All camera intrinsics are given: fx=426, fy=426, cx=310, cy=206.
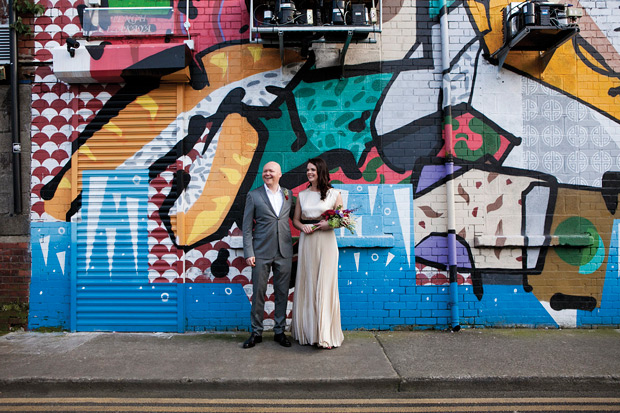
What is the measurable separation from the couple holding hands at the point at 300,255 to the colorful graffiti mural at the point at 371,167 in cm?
62

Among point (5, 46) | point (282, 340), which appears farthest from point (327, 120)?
point (5, 46)

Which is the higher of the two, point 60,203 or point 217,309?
point 60,203

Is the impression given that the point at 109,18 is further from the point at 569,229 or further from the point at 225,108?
the point at 569,229

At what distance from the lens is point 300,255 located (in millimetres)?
5090

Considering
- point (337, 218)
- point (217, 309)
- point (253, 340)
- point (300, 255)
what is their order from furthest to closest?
point (217, 309) → point (300, 255) → point (253, 340) → point (337, 218)

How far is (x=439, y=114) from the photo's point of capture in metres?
5.76


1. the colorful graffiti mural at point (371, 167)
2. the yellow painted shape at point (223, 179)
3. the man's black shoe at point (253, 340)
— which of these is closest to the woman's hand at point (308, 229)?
the colorful graffiti mural at point (371, 167)

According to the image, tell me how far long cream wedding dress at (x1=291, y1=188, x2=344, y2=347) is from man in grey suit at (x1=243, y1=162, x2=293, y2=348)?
0.56 feet

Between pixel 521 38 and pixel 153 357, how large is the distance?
5.74 metres

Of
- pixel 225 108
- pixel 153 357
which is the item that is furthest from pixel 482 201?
pixel 153 357

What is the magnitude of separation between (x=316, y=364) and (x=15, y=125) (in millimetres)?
4943

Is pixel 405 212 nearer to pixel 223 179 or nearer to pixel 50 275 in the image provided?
pixel 223 179

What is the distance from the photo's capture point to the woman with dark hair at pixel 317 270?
4852mm

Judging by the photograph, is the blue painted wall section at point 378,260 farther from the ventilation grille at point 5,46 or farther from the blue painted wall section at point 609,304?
the ventilation grille at point 5,46
